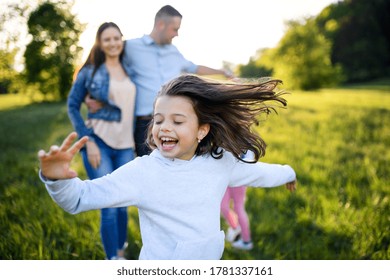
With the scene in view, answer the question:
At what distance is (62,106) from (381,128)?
10.5 m

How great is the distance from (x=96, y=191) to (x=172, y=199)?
33 centimetres

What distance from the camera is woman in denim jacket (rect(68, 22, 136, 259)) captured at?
234 cm

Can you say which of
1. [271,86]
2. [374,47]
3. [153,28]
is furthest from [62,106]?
[374,47]

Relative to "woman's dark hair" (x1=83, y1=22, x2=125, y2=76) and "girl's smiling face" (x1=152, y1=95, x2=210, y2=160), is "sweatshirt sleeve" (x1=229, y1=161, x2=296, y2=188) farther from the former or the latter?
"woman's dark hair" (x1=83, y1=22, x2=125, y2=76)

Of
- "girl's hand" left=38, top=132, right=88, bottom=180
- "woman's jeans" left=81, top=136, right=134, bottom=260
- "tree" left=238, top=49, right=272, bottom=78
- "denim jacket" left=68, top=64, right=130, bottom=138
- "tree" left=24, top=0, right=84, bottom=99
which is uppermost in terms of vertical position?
"tree" left=238, top=49, right=272, bottom=78

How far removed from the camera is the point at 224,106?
1.74 meters

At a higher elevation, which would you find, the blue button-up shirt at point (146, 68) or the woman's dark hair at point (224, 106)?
the blue button-up shirt at point (146, 68)

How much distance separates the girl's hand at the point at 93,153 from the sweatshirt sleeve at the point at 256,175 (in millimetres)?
997

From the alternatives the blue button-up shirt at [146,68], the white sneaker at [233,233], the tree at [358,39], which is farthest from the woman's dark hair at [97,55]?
the tree at [358,39]

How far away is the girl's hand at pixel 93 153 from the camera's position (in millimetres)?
2318

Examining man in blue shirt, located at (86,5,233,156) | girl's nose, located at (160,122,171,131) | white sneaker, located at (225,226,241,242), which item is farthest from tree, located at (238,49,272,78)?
girl's nose, located at (160,122,171,131)

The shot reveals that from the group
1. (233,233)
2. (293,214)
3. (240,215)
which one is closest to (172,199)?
Result: (240,215)

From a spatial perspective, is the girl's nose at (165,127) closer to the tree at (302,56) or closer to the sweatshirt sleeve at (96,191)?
the sweatshirt sleeve at (96,191)

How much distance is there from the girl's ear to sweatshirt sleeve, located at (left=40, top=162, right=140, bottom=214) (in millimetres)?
375
